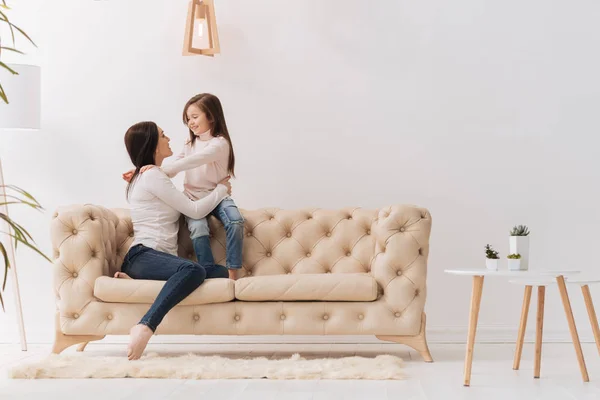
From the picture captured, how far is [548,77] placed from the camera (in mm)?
4207

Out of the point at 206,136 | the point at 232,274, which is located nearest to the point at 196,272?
the point at 232,274

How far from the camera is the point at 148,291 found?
11.0 feet

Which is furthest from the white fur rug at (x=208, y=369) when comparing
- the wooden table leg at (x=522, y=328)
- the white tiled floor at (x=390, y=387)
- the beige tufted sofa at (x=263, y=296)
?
the wooden table leg at (x=522, y=328)

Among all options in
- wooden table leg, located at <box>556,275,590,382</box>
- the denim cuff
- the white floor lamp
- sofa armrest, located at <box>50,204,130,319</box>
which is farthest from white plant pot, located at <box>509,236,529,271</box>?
the white floor lamp

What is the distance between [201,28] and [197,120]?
607 millimetres

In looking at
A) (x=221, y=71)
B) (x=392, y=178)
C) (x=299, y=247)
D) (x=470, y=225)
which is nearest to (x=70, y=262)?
(x=299, y=247)

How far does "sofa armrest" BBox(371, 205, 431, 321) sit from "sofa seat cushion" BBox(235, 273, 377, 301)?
0.32 feet

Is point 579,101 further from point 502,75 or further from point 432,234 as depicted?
point 432,234

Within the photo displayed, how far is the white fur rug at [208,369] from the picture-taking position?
2.93m

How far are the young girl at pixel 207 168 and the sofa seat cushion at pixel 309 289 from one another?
0.92 ft

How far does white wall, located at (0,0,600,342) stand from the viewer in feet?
13.8

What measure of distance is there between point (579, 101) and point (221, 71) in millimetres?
1962

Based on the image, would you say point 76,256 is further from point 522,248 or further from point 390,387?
point 522,248

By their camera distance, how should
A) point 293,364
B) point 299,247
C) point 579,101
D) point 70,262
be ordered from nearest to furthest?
point 293,364 → point 70,262 → point 299,247 → point 579,101
